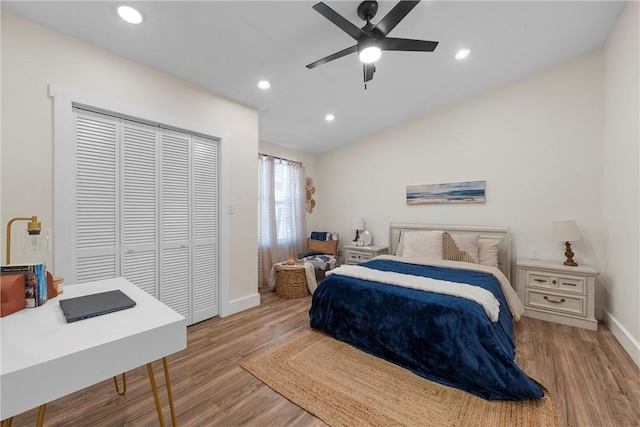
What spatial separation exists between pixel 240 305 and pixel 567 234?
3.73 metres

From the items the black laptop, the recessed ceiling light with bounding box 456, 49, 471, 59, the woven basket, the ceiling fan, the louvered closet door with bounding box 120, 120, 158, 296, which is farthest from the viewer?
the woven basket

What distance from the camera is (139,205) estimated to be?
2484mm

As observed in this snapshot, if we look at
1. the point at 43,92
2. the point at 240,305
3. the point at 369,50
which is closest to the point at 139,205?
the point at 43,92

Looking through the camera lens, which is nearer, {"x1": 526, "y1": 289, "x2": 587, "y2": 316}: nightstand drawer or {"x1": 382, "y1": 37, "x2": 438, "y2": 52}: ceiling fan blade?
{"x1": 382, "y1": 37, "x2": 438, "y2": 52}: ceiling fan blade

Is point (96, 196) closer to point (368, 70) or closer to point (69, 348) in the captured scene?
point (69, 348)

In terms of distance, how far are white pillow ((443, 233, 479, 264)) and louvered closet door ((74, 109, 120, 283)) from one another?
359cm

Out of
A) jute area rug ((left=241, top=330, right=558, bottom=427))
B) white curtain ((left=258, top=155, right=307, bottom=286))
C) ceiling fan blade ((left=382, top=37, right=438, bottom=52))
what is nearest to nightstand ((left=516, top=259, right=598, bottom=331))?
jute area rug ((left=241, top=330, right=558, bottom=427))

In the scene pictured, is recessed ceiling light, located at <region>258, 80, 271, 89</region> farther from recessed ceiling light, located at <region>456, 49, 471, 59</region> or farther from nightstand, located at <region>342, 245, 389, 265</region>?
nightstand, located at <region>342, 245, 389, 265</region>

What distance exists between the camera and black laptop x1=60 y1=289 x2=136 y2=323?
103 cm

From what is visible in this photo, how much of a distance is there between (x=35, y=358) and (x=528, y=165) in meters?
4.34

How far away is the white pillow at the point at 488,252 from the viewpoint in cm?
320

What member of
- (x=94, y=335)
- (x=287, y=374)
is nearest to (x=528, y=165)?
(x=287, y=374)

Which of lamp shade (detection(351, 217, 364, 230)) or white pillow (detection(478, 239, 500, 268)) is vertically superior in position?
lamp shade (detection(351, 217, 364, 230))


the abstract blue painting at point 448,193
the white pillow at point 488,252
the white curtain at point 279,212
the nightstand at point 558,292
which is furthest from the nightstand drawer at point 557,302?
the white curtain at point 279,212
